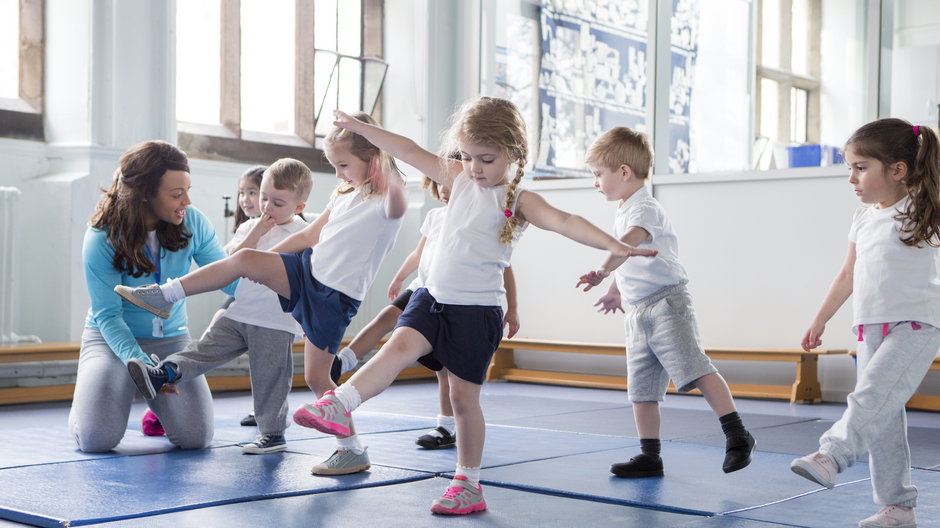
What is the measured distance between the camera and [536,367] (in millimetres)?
7051

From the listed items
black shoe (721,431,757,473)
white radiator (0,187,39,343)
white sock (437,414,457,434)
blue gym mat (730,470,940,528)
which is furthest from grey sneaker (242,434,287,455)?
white radiator (0,187,39,343)

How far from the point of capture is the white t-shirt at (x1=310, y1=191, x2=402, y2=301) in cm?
326

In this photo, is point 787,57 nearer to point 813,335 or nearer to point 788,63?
point 788,63

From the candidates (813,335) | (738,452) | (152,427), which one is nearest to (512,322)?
(738,452)

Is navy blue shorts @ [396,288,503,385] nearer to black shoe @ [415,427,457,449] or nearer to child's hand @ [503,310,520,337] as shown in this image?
child's hand @ [503,310,520,337]

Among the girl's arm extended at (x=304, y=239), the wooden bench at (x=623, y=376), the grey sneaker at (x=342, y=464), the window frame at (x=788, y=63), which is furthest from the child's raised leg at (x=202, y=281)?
the window frame at (x=788, y=63)

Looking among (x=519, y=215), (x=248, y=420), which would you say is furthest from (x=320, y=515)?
(x=248, y=420)

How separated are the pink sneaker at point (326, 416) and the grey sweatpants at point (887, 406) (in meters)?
1.11

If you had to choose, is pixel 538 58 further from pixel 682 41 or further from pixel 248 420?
pixel 248 420

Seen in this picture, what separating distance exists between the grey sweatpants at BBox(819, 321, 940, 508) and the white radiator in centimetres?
436

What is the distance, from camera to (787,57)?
7.72 meters

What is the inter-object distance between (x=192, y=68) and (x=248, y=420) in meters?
3.15

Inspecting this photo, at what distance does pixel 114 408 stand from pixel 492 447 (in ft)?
4.39

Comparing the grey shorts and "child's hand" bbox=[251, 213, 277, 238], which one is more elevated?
"child's hand" bbox=[251, 213, 277, 238]
